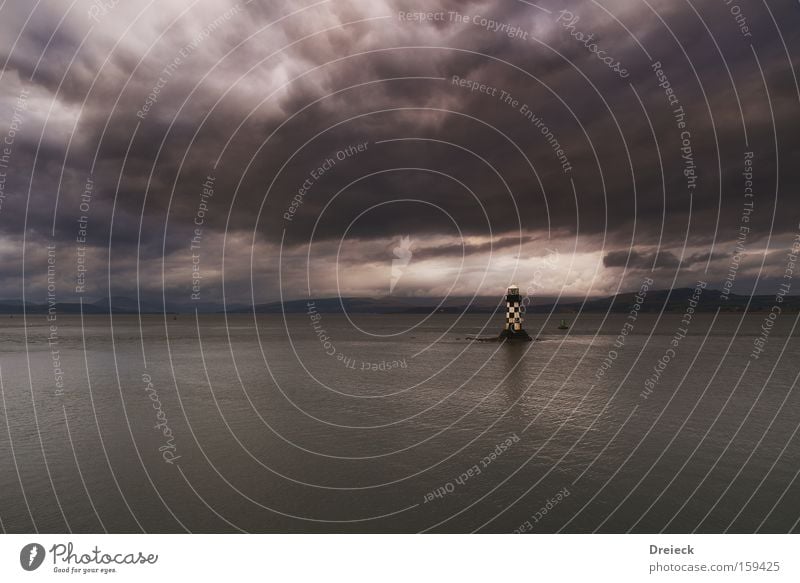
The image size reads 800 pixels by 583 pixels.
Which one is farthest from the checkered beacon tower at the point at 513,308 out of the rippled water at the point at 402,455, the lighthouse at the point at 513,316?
the rippled water at the point at 402,455

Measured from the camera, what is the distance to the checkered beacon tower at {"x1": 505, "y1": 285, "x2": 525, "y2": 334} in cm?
4750

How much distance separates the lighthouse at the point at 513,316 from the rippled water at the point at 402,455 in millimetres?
21958

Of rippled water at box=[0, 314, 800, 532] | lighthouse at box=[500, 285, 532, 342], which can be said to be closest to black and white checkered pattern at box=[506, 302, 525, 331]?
lighthouse at box=[500, 285, 532, 342]

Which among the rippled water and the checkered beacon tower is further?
the checkered beacon tower

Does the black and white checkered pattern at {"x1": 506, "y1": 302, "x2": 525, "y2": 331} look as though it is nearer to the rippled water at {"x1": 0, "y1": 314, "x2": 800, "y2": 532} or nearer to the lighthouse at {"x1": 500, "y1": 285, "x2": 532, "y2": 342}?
the lighthouse at {"x1": 500, "y1": 285, "x2": 532, "y2": 342}

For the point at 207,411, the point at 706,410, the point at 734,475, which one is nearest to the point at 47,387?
the point at 207,411

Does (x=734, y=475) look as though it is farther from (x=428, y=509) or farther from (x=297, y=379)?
(x=297, y=379)

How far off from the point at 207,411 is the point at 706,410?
20022 millimetres

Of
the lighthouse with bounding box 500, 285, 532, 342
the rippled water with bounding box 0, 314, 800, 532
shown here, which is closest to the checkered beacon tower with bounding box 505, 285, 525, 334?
the lighthouse with bounding box 500, 285, 532, 342

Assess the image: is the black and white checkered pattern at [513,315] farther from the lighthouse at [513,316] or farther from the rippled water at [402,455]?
the rippled water at [402,455]

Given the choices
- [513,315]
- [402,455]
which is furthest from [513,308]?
[402,455]

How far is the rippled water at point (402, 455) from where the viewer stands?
8656 millimetres

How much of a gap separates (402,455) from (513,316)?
4289 centimetres

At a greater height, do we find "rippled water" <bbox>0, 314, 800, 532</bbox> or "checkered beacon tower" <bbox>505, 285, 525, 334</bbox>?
"checkered beacon tower" <bbox>505, 285, 525, 334</bbox>
